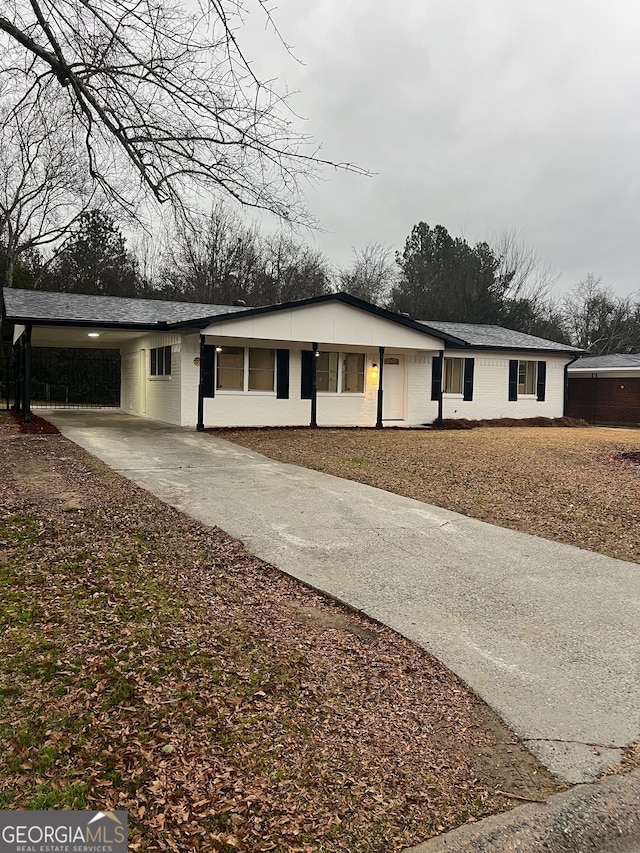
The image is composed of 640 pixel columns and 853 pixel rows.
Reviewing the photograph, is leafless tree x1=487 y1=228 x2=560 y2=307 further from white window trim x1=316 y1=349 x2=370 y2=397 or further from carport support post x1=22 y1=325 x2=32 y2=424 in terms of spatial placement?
carport support post x1=22 y1=325 x2=32 y2=424

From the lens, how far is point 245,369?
16.2 metres

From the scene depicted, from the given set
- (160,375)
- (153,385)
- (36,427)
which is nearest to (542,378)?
(160,375)

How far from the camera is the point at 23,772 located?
2174 mm

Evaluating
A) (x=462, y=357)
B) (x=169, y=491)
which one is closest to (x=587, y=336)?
(x=462, y=357)

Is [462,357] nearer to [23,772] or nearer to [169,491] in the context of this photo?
[169,491]

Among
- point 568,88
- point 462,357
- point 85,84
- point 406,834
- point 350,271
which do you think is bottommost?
point 406,834

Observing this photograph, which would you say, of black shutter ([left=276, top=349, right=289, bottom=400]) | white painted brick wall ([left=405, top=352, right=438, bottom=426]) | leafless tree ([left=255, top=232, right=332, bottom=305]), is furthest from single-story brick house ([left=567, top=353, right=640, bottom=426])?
black shutter ([left=276, top=349, right=289, bottom=400])

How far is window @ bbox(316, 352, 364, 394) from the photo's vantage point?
17.5 meters

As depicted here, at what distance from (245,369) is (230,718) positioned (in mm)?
13950

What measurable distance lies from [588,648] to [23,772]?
3.03 meters

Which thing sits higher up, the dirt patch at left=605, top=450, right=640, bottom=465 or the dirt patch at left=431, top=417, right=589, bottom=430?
the dirt patch at left=431, top=417, right=589, bottom=430

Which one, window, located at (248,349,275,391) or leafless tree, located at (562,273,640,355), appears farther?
leafless tree, located at (562,273,640,355)

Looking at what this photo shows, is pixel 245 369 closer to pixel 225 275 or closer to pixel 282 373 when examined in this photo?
pixel 282 373

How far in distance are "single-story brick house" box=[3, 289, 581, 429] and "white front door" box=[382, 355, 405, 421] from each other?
0.03 metres
